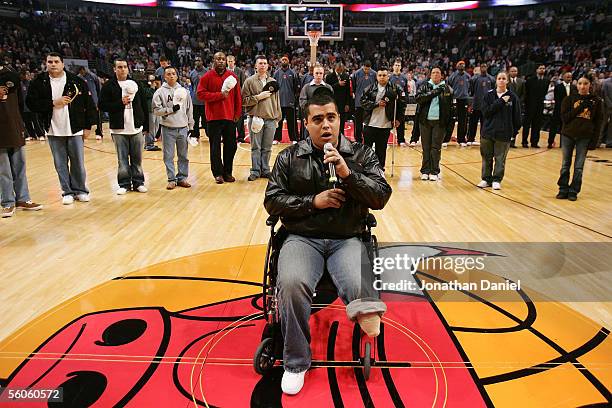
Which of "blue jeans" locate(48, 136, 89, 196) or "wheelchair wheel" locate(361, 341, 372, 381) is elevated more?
"blue jeans" locate(48, 136, 89, 196)

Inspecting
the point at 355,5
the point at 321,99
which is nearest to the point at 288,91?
the point at 321,99

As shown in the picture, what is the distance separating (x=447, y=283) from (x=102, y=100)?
184 inches

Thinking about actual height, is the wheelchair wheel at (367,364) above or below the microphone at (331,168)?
below

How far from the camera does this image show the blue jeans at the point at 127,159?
19.8ft

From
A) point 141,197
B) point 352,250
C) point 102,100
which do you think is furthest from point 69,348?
point 102,100

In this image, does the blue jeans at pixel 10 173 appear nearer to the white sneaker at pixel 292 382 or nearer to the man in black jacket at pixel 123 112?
the man in black jacket at pixel 123 112

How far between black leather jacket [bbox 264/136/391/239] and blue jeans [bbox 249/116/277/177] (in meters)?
4.02

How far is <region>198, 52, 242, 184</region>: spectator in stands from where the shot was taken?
20.6 ft

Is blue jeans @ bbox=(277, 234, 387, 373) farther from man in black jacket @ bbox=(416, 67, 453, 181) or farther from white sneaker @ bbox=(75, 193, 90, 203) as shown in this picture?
man in black jacket @ bbox=(416, 67, 453, 181)

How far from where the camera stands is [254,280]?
12.1 ft

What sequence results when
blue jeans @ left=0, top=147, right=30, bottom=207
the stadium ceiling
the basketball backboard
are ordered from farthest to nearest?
the stadium ceiling, the basketball backboard, blue jeans @ left=0, top=147, right=30, bottom=207

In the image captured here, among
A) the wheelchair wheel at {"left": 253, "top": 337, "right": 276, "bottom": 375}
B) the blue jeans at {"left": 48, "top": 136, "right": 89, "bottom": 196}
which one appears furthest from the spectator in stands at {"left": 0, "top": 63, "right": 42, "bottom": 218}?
the wheelchair wheel at {"left": 253, "top": 337, "right": 276, "bottom": 375}

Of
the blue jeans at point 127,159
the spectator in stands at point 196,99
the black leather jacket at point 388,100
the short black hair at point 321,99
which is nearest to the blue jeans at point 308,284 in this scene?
the short black hair at point 321,99

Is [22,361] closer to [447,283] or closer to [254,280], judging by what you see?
[254,280]
